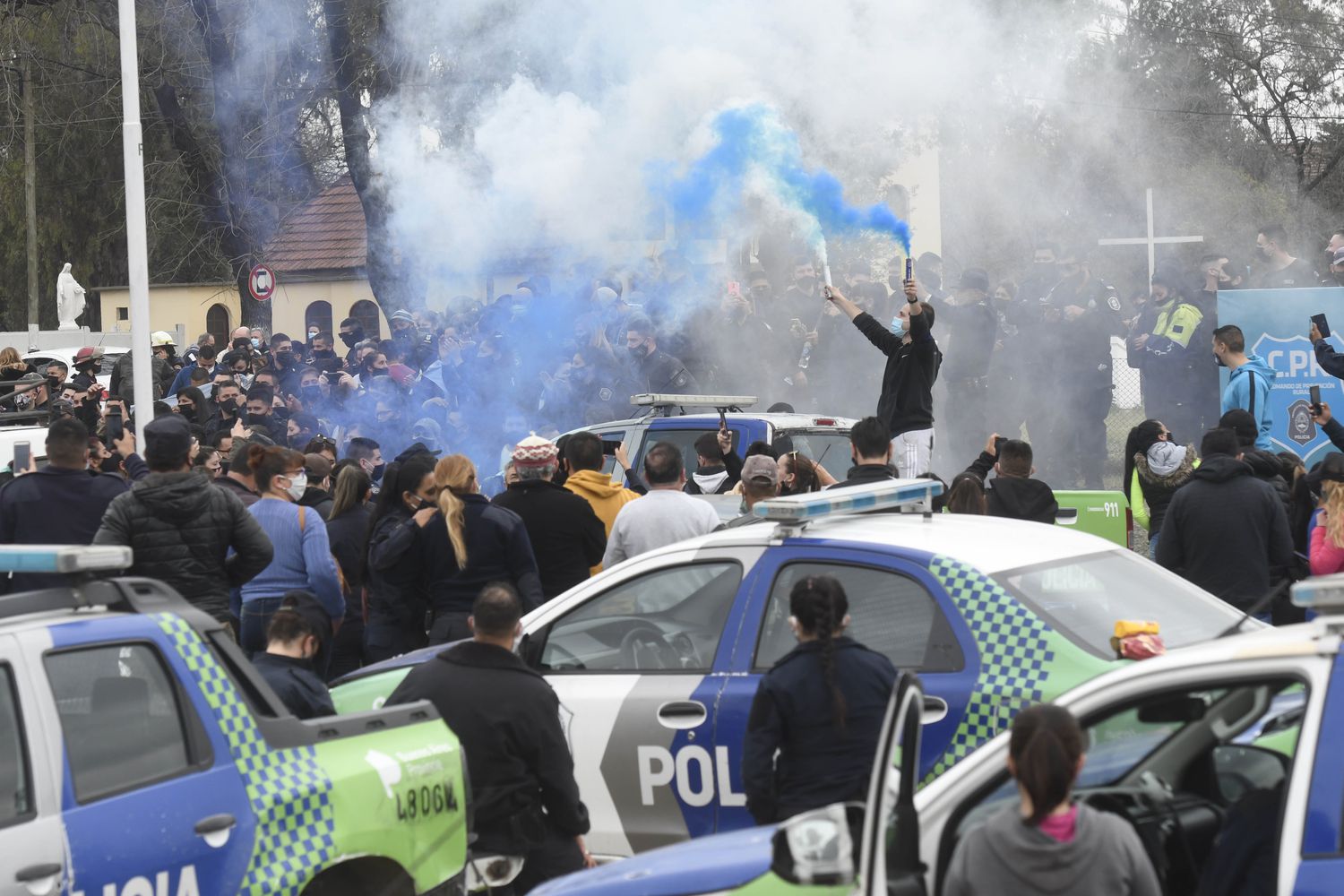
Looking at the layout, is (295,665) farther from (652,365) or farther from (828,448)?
(652,365)

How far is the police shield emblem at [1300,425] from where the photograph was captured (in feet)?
45.3

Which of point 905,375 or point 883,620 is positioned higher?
point 905,375

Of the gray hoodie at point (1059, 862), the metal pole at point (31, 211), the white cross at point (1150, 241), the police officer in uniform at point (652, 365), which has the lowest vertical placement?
the gray hoodie at point (1059, 862)

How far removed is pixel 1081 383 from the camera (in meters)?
15.9

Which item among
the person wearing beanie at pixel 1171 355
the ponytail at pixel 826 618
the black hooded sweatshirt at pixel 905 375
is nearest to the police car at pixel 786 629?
the ponytail at pixel 826 618

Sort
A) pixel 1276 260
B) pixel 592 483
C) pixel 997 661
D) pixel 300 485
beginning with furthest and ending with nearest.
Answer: pixel 1276 260, pixel 300 485, pixel 592 483, pixel 997 661

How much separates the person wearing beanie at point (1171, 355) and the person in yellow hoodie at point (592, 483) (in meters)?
7.48

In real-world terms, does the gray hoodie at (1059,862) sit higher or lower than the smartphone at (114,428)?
lower

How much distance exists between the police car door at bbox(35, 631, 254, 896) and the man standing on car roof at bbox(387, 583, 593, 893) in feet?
2.91

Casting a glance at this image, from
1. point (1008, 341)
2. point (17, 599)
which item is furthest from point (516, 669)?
point (1008, 341)

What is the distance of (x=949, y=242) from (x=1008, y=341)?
7.68 m

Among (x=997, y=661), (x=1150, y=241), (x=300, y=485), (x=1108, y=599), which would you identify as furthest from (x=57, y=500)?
(x=1150, y=241)

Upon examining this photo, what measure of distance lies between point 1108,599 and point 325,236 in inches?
1002

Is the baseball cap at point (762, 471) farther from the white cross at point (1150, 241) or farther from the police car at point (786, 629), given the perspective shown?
the white cross at point (1150, 241)
